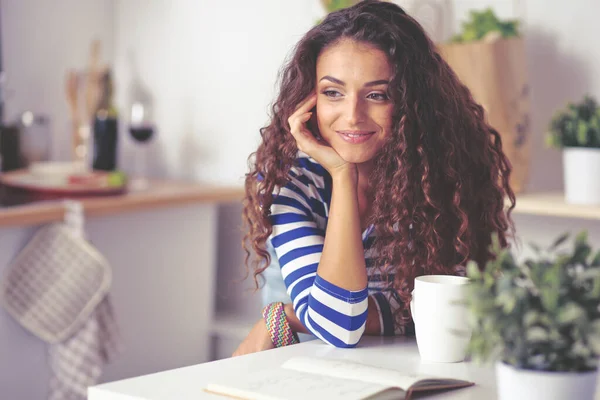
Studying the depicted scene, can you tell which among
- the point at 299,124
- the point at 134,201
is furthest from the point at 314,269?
the point at 134,201

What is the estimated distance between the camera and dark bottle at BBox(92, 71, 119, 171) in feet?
9.21

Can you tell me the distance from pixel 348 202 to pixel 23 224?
1198 millimetres

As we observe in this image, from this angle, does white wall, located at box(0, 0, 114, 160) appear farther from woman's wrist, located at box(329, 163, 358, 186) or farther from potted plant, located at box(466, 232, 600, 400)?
potted plant, located at box(466, 232, 600, 400)

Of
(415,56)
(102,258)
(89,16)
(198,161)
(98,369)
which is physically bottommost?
(98,369)

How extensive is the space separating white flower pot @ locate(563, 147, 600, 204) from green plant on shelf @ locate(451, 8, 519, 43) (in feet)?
1.15

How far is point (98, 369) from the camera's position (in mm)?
2363

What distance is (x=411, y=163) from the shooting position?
4.58ft

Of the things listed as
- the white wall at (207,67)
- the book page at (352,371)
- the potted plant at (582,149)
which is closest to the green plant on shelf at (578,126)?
the potted plant at (582,149)

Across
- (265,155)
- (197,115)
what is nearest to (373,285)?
(265,155)

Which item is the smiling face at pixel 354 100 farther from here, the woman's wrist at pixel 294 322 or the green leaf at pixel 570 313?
the green leaf at pixel 570 313

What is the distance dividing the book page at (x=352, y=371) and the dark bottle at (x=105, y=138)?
1934 millimetres

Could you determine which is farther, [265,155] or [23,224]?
[23,224]

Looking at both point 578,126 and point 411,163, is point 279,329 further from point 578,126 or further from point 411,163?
point 578,126

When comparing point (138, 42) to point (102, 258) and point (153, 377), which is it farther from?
point (153, 377)
